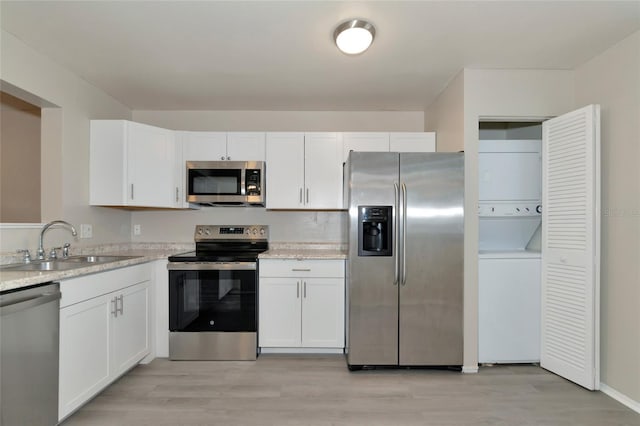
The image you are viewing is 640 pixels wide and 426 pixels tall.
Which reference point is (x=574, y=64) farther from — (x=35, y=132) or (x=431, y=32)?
(x=35, y=132)

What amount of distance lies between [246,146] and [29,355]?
2349 mm

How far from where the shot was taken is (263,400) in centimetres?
229

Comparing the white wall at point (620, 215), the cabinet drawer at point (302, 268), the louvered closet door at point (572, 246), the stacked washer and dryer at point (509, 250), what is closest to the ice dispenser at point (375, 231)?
the cabinet drawer at point (302, 268)

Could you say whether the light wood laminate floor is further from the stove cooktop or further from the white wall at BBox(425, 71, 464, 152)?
the white wall at BBox(425, 71, 464, 152)

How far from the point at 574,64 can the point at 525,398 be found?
2.62 m

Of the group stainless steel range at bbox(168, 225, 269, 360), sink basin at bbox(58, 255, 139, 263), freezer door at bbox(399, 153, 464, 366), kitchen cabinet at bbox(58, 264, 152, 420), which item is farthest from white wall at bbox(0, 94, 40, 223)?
freezer door at bbox(399, 153, 464, 366)

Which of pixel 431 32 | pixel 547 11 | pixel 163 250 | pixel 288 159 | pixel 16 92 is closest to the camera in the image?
pixel 547 11

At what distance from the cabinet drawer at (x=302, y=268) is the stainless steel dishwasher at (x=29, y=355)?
1545 millimetres

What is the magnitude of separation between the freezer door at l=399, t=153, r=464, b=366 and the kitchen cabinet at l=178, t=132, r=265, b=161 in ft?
5.00

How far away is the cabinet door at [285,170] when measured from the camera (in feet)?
11.1

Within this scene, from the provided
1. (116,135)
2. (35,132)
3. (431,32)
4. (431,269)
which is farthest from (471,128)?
(35,132)

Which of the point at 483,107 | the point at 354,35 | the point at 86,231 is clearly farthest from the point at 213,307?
the point at 483,107

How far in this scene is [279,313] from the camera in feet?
9.89

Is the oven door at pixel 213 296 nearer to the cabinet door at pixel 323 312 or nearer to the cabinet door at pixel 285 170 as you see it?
the cabinet door at pixel 323 312
